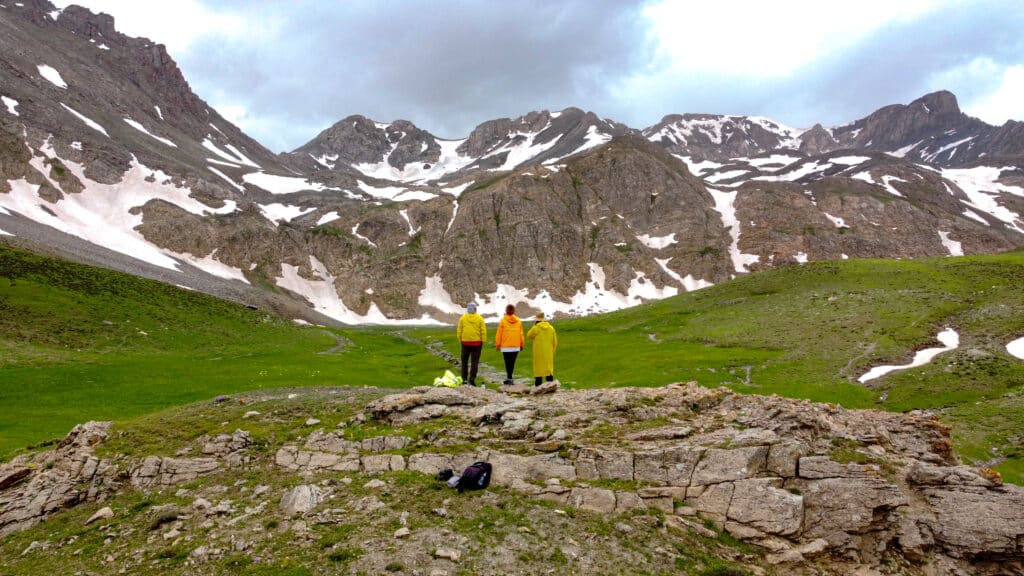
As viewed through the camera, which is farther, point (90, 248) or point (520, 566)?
point (90, 248)

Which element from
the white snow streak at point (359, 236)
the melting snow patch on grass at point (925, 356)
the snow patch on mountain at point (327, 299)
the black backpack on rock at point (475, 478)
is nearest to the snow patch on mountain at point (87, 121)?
the snow patch on mountain at point (327, 299)

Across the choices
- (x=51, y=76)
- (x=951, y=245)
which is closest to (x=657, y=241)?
(x=951, y=245)

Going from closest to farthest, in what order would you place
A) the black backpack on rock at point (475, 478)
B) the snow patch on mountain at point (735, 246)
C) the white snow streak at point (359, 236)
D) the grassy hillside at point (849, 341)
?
the black backpack on rock at point (475, 478)
the grassy hillside at point (849, 341)
the snow patch on mountain at point (735, 246)
the white snow streak at point (359, 236)

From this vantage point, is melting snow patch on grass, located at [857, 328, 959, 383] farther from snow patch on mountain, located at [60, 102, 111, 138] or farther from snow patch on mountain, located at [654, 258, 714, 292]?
snow patch on mountain, located at [60, 102, 111, 138]

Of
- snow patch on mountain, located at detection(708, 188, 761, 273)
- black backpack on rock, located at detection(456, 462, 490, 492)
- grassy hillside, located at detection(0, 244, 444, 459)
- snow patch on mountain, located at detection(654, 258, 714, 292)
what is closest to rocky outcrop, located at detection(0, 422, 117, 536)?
grassy hillside, located at detection(0, 244, 444, 459)

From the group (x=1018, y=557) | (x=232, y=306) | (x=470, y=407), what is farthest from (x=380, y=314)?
(x=1018, y=557)

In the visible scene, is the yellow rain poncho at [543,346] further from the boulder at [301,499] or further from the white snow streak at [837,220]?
the white snow streak at [837,220]

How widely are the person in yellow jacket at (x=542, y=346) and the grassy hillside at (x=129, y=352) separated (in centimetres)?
2285

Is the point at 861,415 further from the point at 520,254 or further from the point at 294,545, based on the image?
the point at 520,254

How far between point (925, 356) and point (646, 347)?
29.0 meters

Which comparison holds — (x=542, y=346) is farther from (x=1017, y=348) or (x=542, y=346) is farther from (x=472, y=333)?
(x=1017, y=348)

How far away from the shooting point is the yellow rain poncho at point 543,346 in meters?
22.1

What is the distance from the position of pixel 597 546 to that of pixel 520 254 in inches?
6657

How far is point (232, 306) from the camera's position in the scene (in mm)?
89188
